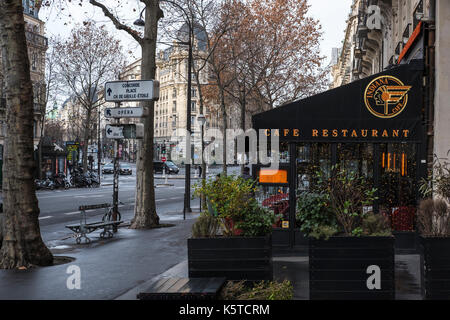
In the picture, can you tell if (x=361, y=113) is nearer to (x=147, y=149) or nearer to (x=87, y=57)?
(x=147, y=149)

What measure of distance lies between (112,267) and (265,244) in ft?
14.4

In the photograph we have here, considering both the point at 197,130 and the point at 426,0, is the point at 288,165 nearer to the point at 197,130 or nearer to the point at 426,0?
the point at 426,0

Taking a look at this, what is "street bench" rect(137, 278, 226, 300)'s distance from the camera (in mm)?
5098

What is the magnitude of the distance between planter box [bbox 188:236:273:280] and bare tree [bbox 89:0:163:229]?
10876 millimetres

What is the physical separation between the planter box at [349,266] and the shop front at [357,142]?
4792 millimetres

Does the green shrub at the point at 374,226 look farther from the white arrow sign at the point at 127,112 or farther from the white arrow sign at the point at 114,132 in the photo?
the white arrow sign at the point at 114,132

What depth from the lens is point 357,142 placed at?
1069 centimetres

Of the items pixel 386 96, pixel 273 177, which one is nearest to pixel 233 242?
pixel 273 177

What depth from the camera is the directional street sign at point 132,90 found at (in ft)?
43.0

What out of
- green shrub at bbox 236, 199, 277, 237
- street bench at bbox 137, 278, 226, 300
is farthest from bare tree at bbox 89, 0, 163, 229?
street bench at bbox 137, 278, 226, 300

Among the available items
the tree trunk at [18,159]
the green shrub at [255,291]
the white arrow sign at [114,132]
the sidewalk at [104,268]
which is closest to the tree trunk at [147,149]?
the sidewalk at [104,268]

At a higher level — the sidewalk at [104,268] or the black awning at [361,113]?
the black awning at [361,113]

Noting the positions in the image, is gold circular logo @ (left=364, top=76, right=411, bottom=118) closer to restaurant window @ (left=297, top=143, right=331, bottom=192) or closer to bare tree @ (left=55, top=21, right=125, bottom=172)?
restaurant window @ (left=297, top=143, right=331, bottom=192)
